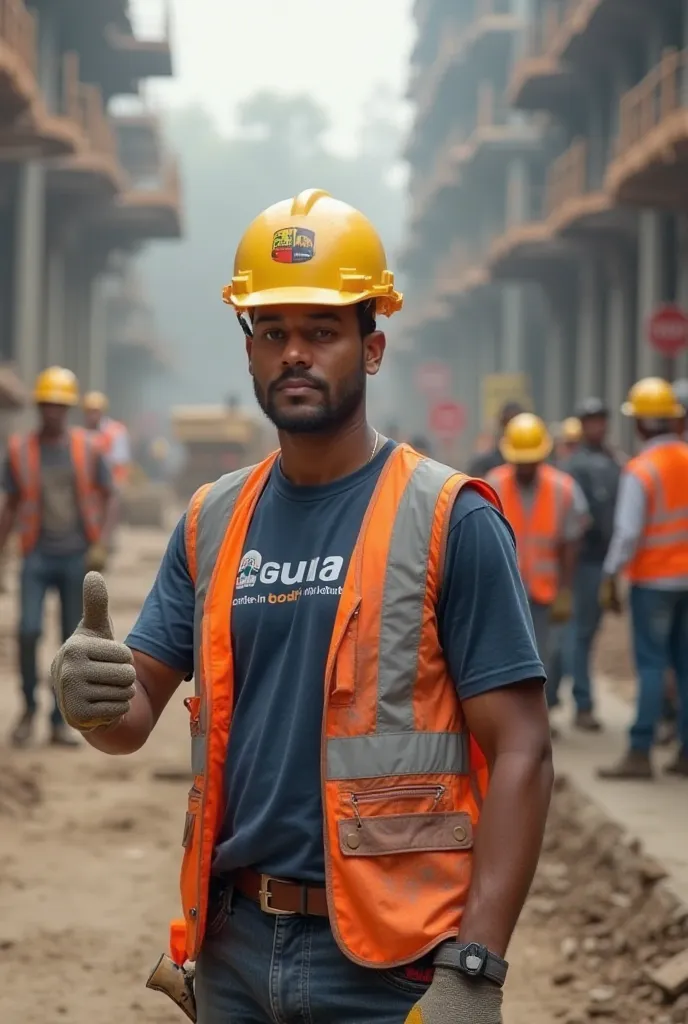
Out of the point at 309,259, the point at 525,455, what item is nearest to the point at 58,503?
the point at 525,455

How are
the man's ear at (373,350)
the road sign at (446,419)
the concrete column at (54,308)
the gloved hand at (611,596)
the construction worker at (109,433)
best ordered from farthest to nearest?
the concrete column at (54,308) → the road sign at (446,419) → the construction worker at (109,433) → the gloved hand at (611,596) → the man's ear at (373,350)

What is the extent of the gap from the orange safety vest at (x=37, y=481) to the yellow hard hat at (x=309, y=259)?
299 inches

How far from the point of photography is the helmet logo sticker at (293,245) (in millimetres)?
3180

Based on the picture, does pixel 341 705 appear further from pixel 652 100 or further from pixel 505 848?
pixel 652 100

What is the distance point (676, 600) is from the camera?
934 centimetres

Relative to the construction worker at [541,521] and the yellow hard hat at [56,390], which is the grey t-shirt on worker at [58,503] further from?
the construction worker at [541,521]

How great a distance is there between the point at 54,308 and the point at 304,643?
33208 mm

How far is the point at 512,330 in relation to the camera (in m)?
43.2

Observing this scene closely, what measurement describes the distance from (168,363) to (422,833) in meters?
68.8

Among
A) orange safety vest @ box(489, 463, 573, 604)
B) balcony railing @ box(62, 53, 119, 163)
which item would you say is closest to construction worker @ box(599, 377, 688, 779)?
orange safety vest @ box(489, 463, 573, 604)

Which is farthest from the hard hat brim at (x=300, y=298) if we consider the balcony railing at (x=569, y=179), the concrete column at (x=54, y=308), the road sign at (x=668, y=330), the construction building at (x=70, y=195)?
the concrete column at (x=54, y=308)

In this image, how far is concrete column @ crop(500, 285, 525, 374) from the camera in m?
43.1

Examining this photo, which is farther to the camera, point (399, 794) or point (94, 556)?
point (94, 556)

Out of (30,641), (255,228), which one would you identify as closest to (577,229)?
(30,641)
